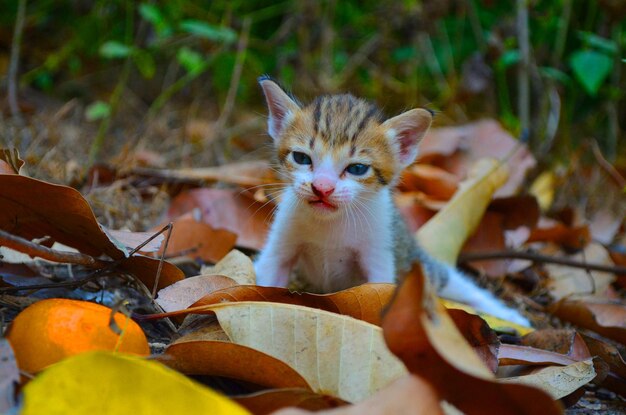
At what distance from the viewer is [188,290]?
75.7 inches

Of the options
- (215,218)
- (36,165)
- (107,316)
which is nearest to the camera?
(107,316)

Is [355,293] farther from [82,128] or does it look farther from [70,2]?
[70,2]

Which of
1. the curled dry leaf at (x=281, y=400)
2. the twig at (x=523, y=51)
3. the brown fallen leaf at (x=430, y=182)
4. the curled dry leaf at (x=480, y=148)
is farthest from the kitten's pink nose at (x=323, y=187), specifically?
the twig at (x=523, y=51)

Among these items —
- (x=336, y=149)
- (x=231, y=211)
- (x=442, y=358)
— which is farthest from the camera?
(x=231, y=211)

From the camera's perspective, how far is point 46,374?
3.66 ft

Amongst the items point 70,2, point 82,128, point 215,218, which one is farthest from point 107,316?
point 70,2

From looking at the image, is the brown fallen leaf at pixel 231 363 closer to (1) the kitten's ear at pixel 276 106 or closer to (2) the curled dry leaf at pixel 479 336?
(2) the curled dry leaf at pixel 479 336

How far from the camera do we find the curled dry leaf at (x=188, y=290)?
1841 mm

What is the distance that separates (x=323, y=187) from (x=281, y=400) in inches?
48.2

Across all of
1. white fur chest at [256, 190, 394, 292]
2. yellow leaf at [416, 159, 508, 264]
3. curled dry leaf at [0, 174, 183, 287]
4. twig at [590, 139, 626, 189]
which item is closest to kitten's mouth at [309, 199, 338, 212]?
white fur chest at [256, 190, 394, 292]

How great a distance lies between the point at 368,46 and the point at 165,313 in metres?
4.60

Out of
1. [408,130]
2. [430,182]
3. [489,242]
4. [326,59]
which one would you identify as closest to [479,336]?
[408,130]

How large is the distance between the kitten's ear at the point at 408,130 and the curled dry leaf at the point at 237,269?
87 centimetres

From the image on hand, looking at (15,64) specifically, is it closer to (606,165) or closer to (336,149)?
(336,149)
